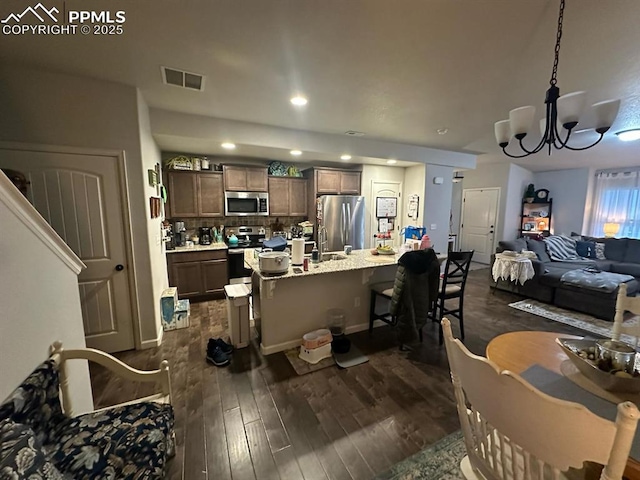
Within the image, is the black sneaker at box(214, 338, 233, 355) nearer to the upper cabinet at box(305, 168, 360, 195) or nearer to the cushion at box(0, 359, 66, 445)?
the cushion at box(0, 359, 66, 445)

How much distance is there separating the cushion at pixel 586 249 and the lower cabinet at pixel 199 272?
6.96m

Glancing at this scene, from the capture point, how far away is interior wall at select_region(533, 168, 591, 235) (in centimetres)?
660

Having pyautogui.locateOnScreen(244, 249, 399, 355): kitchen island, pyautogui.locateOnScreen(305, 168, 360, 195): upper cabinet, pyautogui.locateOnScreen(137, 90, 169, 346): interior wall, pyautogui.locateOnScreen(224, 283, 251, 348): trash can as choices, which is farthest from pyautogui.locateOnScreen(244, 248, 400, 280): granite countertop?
pyautogui.locateOnScreen(305, 168, 360, 195): upper cabinet

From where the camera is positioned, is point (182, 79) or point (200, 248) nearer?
point (182, 79)

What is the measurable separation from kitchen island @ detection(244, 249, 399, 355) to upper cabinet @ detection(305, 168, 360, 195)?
203 cm

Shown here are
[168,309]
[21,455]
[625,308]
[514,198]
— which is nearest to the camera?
[21,455]

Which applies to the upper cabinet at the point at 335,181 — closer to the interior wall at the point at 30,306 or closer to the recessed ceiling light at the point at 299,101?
the recessed ceiling light at the point at 299,101

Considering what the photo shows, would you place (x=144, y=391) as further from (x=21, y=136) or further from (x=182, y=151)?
(x=182, y=151)

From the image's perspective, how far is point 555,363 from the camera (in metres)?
1.34

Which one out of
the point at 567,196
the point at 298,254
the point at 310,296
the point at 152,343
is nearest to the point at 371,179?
the point at 298,254

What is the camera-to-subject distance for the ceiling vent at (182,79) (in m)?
2.28

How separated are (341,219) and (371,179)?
1135 millimetres

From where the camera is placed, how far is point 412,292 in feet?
8.95

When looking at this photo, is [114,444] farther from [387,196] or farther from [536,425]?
[387,196]
